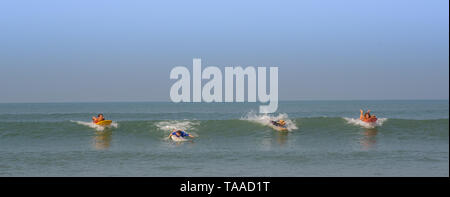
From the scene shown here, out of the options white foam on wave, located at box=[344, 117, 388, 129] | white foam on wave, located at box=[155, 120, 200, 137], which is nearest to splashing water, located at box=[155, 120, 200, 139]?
white foam on wave, located at box=[155, 120, 200, 137]

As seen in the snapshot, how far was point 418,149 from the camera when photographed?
806 inches

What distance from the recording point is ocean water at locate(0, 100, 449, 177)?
1617 centimetres

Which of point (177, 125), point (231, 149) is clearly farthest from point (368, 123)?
point (177, 125)

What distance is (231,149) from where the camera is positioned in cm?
2161

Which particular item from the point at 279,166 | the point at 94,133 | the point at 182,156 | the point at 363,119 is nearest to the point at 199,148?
the point at 182,156

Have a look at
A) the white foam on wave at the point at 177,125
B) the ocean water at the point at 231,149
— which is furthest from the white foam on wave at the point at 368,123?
the white foam on wave at the point at 177,125

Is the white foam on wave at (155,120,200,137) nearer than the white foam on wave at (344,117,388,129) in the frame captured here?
No

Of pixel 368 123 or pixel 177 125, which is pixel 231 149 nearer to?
pixel 177 125

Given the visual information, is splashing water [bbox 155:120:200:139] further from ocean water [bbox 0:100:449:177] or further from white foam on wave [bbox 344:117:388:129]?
white foam on wave [bbox 344:117:388:129]

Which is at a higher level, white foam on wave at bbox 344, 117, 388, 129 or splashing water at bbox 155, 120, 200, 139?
white foam on wave at bbox 344, 117, 388, 129

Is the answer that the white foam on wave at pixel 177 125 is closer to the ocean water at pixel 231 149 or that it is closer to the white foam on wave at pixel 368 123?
the ocean water at pixel 231 149
